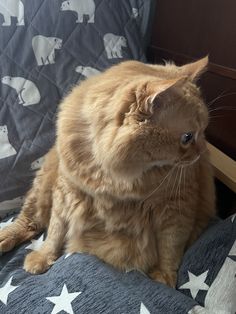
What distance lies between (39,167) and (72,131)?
453 mm

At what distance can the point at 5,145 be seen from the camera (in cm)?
159

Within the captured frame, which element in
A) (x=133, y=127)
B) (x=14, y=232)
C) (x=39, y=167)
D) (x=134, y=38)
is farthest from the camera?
(x=134, y=38)

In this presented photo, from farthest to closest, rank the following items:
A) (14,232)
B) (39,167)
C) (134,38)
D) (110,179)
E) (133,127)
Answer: (134,38), (39,167), (14,232), (110,179), (133,127)

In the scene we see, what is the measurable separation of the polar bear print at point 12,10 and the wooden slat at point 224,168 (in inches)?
38.7

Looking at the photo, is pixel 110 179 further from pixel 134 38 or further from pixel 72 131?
pixel 134 38

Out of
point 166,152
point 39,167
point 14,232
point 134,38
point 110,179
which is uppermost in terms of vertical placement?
point 134,38

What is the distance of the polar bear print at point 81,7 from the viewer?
1746 mm

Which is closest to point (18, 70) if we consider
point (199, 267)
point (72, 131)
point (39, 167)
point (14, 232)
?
point (39, 167)

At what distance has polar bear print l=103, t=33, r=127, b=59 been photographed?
1.81 meters

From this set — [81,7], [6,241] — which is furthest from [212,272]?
[81,7]

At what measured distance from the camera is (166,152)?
45.0 inches

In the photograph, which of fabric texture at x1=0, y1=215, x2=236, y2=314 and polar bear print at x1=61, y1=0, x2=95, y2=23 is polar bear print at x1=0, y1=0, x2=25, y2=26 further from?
fabric texture at x1=0, y1=215, x2=236, y2=314

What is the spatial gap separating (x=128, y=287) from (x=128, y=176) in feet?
1.07

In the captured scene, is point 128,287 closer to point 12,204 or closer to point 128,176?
point 128,176
